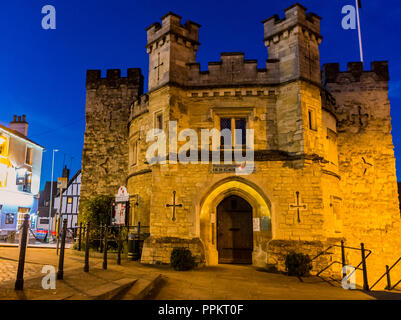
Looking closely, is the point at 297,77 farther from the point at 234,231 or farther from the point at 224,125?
the point at 234,231

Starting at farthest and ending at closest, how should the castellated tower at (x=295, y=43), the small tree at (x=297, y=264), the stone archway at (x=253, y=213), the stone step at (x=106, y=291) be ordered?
1. the castellated tower at (x=295, y=43)
2. the stone archway at (x=253, y=213)
3. the small tree at (x=297, y=264)
4. the stone step at (x=106, y=291)

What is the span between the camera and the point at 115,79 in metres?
17.0

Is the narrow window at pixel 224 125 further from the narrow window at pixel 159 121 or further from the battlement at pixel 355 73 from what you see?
the battlement at pixel 355 73

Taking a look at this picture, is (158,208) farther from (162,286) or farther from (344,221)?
(344,221)

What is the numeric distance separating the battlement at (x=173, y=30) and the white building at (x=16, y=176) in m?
13.7

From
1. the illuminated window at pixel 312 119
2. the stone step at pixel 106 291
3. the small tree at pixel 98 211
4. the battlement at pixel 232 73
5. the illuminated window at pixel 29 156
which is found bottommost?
the stone step at pixel 106 291

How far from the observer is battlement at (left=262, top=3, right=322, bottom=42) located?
1115 cm

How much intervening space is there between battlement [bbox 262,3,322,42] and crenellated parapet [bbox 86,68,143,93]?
7.48 meters

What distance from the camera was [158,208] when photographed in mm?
10875

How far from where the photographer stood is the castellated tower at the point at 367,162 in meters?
14.0

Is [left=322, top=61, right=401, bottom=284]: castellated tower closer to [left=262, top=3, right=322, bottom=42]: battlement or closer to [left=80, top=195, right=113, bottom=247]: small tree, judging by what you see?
[left=262, top=3, right=322, bottom=42]: battlement

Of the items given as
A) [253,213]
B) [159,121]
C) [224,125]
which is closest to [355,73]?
[224,125]

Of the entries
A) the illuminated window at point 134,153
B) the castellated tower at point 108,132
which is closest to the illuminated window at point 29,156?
the castellated tower at point 108,132
